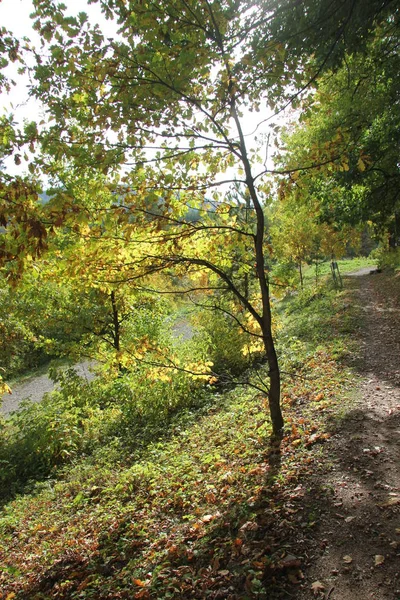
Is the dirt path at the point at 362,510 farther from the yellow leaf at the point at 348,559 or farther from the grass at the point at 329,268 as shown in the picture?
the grass at the point at 329,268

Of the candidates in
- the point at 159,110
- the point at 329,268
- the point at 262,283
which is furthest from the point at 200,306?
the point at 329,268

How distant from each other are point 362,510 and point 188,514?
75.1 inches

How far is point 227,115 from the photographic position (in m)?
3.78

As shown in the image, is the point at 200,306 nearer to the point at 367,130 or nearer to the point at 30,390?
the point at 367,130

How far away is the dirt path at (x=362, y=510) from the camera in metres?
2.48

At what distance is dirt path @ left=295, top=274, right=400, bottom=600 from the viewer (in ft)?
8.13

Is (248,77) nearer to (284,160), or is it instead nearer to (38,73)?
(284,160)

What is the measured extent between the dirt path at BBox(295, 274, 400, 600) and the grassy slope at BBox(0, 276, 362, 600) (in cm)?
18

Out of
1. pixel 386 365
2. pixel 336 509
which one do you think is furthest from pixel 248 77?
pixel 386 365

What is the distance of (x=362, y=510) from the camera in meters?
3.11

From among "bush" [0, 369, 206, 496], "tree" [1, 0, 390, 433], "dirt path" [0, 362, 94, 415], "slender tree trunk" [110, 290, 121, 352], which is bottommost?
"dirt path" [0, 362, 94, 415]

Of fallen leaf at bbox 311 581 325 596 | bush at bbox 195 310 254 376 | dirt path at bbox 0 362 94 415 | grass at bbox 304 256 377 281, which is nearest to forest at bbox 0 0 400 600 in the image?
fallen leaf at bbox 311 581 325 596

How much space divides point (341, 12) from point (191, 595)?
6389 millimetres

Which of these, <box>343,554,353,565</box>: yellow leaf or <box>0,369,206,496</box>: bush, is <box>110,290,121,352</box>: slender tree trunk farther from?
<box>343,554,353,565</box>: yellow leaf
